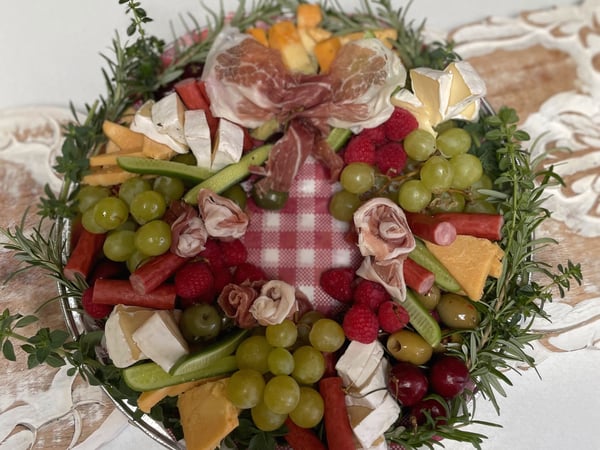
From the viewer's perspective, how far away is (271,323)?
0.92m

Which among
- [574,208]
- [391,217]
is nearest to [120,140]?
[391,217]

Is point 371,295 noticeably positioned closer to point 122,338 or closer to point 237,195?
point 237,195

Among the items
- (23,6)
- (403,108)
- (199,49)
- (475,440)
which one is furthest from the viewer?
(23,6)

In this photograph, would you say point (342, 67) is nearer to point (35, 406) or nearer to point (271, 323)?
point (271, 323)

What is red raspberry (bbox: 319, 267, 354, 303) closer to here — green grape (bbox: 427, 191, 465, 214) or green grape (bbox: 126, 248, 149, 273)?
green grape (bbox: 427, 191, 465, 214)

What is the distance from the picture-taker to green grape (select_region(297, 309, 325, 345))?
0.98m

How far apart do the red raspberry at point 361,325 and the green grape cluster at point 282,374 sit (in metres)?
0.02

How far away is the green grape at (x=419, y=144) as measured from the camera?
1.01m

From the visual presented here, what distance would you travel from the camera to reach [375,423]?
0.89 meters

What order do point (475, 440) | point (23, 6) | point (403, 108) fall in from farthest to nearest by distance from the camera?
point (23, 6) → point (403, 108) → point (475, 440)

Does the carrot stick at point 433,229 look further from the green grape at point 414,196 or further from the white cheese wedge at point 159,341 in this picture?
the white cheese wedge at point 159,341

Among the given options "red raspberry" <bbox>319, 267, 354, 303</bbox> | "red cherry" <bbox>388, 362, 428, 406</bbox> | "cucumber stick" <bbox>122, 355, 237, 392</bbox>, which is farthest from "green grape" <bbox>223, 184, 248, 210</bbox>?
"red cherry" <bbox>388, 362, 428, 406</bbox>

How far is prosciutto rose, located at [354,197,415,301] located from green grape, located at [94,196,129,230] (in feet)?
1.44

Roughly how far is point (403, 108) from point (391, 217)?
246 millimetres
